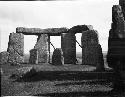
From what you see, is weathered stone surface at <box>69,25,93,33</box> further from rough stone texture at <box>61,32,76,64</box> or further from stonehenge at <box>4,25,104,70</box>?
rough stone texture at <box>61,32,76,64</box>

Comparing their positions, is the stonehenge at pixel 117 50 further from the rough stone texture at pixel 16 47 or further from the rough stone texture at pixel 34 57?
the rough stone texture at pixel 16 47

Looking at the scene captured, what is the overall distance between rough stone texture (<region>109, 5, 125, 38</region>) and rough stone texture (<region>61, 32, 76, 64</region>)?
19.1 meters

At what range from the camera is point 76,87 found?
11109 millimetres

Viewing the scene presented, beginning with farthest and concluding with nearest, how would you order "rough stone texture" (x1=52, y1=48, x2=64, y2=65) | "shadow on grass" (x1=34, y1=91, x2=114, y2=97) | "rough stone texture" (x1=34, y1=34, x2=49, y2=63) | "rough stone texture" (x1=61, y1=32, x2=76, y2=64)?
1. "rough stone texture" (x1=34, y1=34, x2=49, y2=63)
2. "rough stone texture" (x1=61, y1=32, x2=76, y2=64)
3. "rough stone texture" (x1=52, y1=48, x2=64, y2=65)
4. "shadow on grass" (x1=34, y1=91, x2=114, y2=97)

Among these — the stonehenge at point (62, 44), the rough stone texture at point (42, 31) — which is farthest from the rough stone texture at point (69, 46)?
the rough stone texture at point (42, 31)

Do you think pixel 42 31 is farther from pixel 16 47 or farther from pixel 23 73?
pixel 23 73

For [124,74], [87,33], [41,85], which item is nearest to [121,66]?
[124,74]

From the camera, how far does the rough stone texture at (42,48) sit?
2952 cm

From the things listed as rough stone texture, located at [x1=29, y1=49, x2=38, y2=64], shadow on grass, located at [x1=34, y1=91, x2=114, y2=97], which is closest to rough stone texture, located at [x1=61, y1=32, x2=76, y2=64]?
rough stone texture, located at [x1=29, y1=49, x2=38, y2=64]

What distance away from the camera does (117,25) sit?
9523 mm

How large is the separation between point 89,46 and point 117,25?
17.2 metres

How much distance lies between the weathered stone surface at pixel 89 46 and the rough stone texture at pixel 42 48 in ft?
16.2

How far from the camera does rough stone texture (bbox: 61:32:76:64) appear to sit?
94.9 ft

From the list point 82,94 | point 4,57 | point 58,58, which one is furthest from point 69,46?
point 82,94
